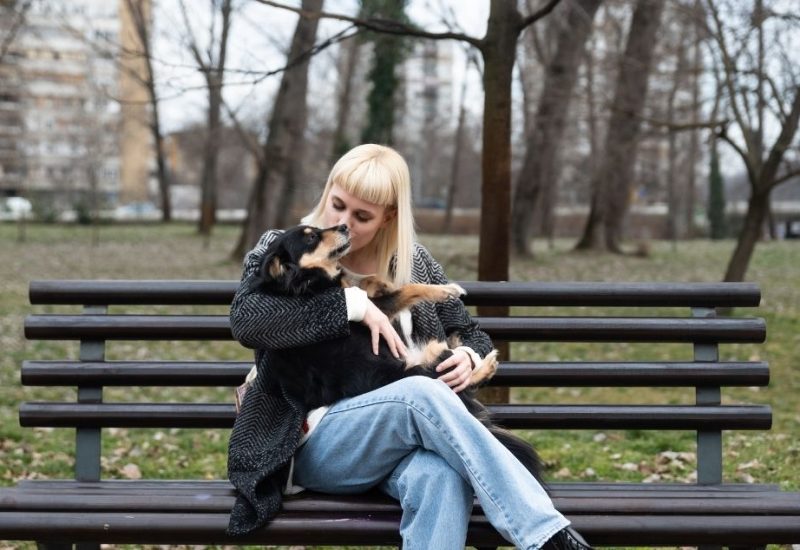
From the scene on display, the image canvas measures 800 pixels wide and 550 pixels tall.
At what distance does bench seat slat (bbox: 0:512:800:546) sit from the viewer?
3.14 metres

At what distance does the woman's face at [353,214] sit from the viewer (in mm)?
3590

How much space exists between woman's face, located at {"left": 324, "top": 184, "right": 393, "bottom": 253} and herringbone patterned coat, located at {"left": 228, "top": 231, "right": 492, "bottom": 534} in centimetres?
31

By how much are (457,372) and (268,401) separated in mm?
609

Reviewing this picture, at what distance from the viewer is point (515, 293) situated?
12.9 ft

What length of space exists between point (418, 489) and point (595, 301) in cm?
116

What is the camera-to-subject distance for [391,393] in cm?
330

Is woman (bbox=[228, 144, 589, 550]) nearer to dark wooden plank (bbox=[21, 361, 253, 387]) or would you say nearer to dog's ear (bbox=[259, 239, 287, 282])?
dog's ear (bbox=[259, 239, 287, 282])

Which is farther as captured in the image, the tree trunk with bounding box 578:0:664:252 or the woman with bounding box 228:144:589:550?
the tree trunk with bounding box 578:0:664:252

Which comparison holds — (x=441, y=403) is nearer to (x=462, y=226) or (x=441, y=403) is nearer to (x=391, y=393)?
(x=391, y=393)

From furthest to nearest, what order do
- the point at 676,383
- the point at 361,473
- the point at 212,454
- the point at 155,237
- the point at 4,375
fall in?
the point at 155,237
the point at 4,375
the point at 212,454
the point at 676,383
the point at 361,473

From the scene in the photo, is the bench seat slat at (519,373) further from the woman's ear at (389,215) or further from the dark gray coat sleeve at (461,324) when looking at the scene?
the woman's ear at (389,215)

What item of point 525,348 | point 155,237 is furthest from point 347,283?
point 155,237

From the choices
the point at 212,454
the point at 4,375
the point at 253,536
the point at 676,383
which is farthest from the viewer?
the point at 4,375

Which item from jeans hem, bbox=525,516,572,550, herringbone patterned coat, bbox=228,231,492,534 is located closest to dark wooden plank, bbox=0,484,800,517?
herringbone patterned coat, bbox=228,231,492,534
